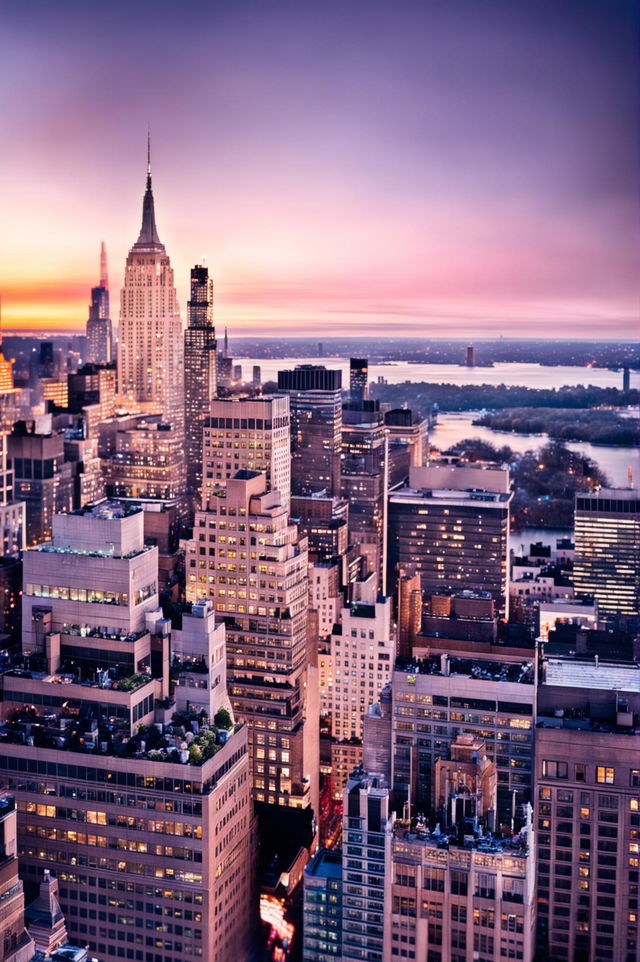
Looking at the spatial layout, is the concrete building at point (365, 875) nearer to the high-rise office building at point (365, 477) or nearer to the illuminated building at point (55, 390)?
the high-rise office building at point (365, 477)

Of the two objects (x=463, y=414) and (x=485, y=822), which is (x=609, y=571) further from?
(x=485, y=822)

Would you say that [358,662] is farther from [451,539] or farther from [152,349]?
[152,349]

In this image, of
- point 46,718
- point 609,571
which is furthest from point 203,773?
point 609,571

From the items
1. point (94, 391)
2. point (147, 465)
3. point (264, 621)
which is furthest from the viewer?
point (94, 391)

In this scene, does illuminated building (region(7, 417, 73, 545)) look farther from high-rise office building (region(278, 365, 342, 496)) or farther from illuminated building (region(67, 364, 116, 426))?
high-rise office building (region(278, 365, 342, 496))

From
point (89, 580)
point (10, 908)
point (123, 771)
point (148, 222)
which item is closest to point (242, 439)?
point (148, 222)

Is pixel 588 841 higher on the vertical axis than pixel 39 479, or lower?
lower
